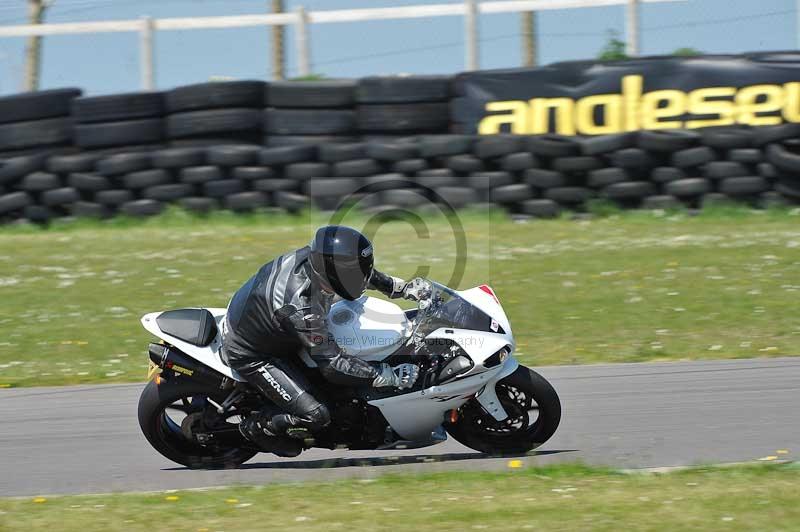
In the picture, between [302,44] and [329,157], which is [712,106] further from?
[302,44]

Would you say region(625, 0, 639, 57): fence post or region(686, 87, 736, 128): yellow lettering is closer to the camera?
region(686, 87, 736, 128): yellow lettering

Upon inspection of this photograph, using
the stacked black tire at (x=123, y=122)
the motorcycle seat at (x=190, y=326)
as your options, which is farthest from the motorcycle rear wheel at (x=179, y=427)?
the stacked black tire at (x=123, y=122)

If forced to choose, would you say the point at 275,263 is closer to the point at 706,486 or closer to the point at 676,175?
the point at 706,486

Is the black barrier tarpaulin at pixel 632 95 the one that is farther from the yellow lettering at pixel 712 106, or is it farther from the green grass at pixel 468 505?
the green grass at pixel 468 505

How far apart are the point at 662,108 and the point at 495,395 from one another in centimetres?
827

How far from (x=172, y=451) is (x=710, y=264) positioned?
22.1 ft

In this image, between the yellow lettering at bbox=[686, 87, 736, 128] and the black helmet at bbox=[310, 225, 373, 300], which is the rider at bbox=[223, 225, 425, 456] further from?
the yellow lettering at bbox=[686, 87, 736, 128]

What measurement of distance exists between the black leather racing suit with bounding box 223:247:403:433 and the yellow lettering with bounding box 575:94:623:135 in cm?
830

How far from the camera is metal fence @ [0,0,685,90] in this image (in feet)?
48.0

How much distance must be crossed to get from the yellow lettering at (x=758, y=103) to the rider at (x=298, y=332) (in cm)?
825

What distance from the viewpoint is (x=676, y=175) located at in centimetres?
1332

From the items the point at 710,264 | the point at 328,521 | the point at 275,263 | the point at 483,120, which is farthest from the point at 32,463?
the point at 483,120

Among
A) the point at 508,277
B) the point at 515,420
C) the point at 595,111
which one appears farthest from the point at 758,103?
the point at 515,420

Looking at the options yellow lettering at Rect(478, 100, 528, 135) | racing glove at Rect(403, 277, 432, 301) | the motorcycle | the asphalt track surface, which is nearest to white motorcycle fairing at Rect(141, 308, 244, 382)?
the motorcycle
